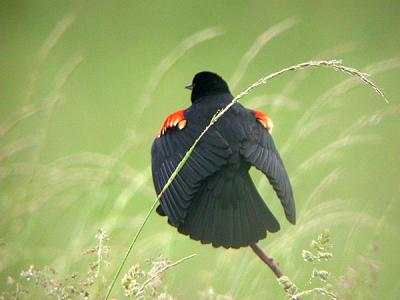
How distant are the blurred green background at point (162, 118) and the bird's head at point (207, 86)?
6.6 inches

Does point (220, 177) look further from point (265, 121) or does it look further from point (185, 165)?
point (265, 121)

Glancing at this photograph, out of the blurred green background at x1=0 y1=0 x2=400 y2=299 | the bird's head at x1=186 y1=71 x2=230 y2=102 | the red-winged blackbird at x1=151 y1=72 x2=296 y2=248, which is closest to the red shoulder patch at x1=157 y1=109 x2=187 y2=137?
the red-winged blackbird at x1=151 y1=72 x2=296 y2=248

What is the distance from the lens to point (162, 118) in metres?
8.73

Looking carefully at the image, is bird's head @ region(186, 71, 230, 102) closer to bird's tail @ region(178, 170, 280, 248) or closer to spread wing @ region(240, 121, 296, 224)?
spread wing @ region(240, 121, 296, 224)

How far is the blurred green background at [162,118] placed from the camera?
343cm

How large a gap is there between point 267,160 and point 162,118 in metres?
4.97

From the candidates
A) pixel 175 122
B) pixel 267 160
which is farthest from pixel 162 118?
pixel 267 160

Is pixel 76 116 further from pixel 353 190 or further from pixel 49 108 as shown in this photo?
pixel 49 108

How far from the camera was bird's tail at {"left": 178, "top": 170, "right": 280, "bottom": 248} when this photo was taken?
3516 mm

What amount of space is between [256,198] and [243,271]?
0.54 meters

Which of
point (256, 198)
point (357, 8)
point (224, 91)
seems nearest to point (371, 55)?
point (357, 8)

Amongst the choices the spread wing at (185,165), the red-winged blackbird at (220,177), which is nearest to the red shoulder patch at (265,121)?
the red-winged blackbird at (220,177)

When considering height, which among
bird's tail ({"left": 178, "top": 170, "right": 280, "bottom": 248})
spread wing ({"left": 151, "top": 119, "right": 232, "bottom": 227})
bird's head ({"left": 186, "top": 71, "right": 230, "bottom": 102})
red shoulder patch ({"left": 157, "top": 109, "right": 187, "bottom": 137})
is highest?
bird's head ({"left": 186, "top": 71, "right": 230, "bottom": 102})

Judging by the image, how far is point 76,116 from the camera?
941 cm
